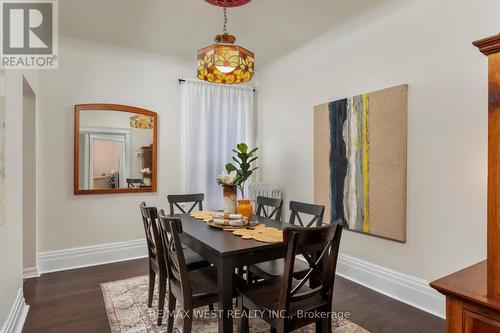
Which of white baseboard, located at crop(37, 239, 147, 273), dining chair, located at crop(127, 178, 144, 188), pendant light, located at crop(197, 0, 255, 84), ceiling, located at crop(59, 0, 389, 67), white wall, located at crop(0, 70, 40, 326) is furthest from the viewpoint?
dining chair, located at crop(127, 178, 144, 188)

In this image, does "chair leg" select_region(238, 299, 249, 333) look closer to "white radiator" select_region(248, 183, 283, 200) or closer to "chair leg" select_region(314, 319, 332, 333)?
"chair leg" select_region(314, 319, 332, 333)

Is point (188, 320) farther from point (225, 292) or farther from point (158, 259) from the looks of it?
point (158, 259)

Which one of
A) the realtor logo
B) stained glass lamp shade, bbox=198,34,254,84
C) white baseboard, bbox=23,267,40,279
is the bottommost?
white baseboard, bbox=23,267,40,279

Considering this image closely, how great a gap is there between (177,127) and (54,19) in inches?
71.9

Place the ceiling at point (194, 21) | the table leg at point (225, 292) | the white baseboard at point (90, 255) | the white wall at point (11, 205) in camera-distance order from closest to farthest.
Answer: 1. the table leg at point (225, 292)
2. the white wall at point (11, 205)
3. the ceiling at point (194, 21)
4. the white baseboard at point (90, 255)

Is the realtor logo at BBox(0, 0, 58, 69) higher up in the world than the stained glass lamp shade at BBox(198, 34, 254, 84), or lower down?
higher up

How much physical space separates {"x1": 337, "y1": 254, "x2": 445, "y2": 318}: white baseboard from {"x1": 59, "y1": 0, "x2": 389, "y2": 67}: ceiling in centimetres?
251

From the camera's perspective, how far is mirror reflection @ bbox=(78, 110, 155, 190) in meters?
3.72

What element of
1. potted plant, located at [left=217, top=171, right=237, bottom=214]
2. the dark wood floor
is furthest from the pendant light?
the dark wood floor

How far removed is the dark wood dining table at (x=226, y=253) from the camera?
175cm

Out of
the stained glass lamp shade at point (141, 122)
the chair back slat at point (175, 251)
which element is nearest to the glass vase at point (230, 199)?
the chair back slat at point (175, 251)

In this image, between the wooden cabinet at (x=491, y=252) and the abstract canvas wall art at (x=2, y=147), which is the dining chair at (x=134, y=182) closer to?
the abstract canvas wall art at (x=2, y=147)

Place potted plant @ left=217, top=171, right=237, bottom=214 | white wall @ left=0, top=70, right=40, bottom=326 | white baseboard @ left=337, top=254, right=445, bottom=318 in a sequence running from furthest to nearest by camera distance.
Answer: potted plant @ left=217, top=171, right=237, bottom=214 → white baseboard @ left=337, top=254, right=445, bottom=318 → white wall @ left=0, top=70, right=40, bottom=326

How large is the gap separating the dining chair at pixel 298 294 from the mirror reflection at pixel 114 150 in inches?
103
